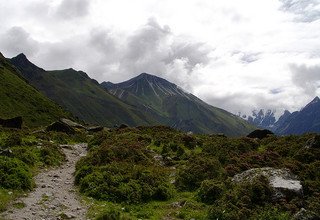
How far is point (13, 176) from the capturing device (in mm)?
23984

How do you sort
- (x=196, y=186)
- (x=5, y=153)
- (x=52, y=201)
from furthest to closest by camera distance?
(x=5, y=153) → (x=196, y=186) → (x=52, y=201)

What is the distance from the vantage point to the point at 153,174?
2814 centimetres

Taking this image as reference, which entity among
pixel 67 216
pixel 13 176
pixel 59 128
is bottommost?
pixel 67 216

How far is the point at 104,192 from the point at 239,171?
10338mm

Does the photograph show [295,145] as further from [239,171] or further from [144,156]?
[144,156]

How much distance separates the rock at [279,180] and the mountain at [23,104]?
12593cm

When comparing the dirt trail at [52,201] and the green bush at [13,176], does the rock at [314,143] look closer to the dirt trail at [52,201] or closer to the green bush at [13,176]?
the dirt trail at [52,201]

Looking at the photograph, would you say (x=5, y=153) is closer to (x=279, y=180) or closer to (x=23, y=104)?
(x=279, y=180)

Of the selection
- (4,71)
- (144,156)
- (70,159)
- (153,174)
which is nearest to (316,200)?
(153,174)

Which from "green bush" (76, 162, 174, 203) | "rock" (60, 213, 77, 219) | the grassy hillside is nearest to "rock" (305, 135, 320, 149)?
the grassy hillside

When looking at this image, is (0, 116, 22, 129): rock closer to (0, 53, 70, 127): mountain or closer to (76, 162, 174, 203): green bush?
(76, 162, 174, 203): green bush

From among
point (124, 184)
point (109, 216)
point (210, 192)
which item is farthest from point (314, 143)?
point (109, 216)

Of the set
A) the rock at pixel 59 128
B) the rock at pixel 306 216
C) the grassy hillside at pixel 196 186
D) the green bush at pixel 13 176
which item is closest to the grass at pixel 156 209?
the grassy hillside at pixel 196 186

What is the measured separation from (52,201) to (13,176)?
350cm
